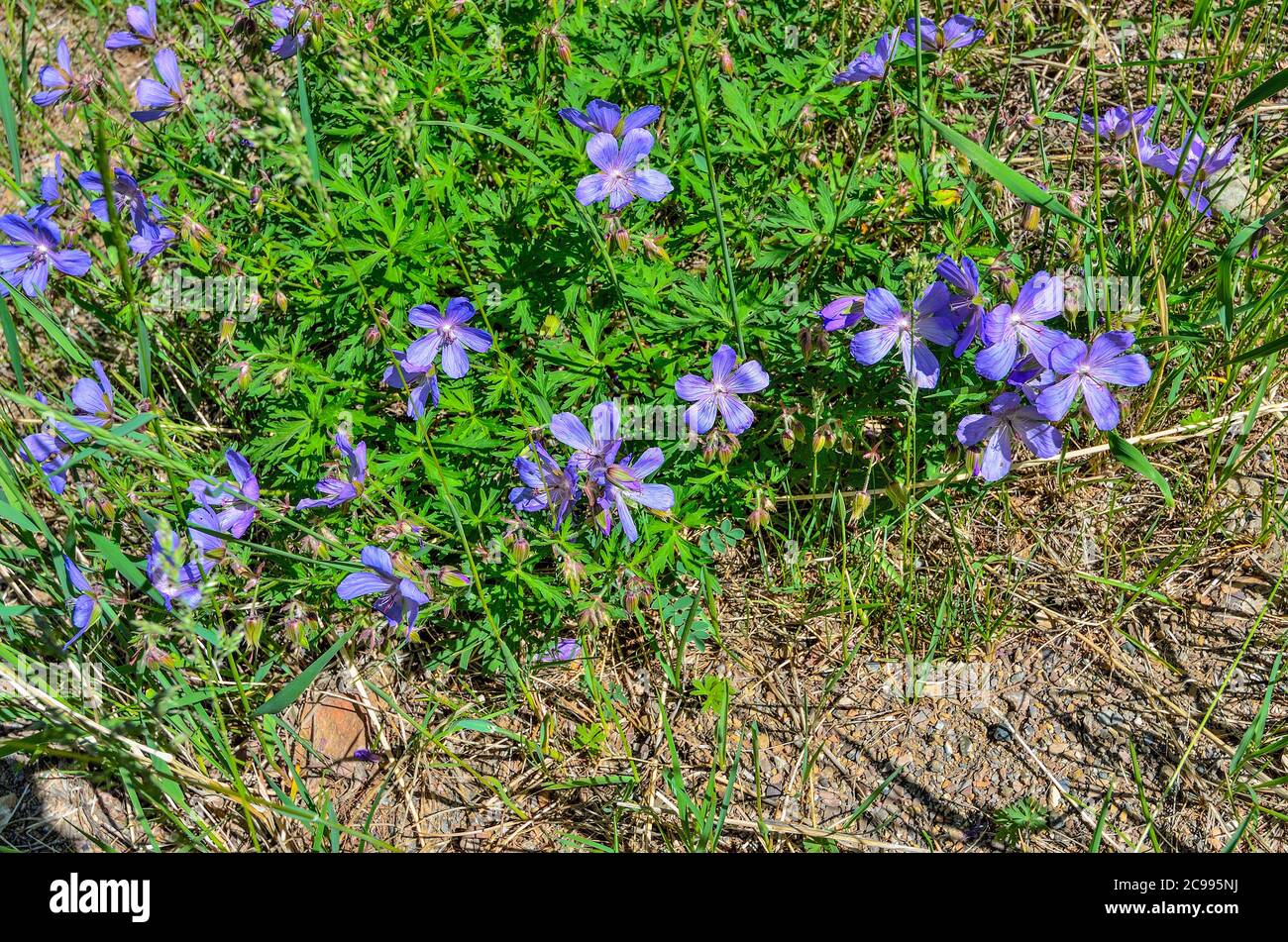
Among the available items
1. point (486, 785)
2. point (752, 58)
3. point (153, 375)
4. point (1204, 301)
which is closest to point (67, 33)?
point (153, 375)

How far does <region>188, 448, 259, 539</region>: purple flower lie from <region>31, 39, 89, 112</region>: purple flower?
58.9 inches

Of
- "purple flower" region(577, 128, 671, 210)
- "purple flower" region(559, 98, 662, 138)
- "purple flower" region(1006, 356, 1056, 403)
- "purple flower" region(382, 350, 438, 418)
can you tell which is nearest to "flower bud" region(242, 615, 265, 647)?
"purple flower" region(382, 350, 438, 418)

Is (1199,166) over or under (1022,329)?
over

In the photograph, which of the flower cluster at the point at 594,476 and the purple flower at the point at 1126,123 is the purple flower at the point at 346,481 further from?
the purple flower at the point at 1126,123

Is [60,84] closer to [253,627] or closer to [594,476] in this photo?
[253,627]

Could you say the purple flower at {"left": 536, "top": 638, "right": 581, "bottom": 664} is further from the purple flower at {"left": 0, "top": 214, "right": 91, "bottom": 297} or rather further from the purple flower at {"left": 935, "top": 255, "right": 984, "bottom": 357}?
the purple flower at {"left": 0, "top": 214, "right": 91, "bottom": 297}

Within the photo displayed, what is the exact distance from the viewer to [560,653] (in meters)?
3.17

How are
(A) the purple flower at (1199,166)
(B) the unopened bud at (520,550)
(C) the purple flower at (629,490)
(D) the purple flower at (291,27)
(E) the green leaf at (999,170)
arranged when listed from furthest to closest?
(D) the purple flower at (291,27), (A) the purple flower at (1199,166), (B) the unopened bud at (520,550), (C) the purple flower at (629,490), (E) the green leaf at (999,170)

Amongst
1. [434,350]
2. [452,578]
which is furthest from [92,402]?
[452,578]

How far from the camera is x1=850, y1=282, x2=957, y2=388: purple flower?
2578mm

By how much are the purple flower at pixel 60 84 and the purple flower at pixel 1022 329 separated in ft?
10.2

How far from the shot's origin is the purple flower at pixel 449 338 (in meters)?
2.87

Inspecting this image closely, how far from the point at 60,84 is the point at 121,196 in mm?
554

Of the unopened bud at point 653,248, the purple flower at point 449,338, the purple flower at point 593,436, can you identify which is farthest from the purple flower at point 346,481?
the unopened bud at point 653,248
